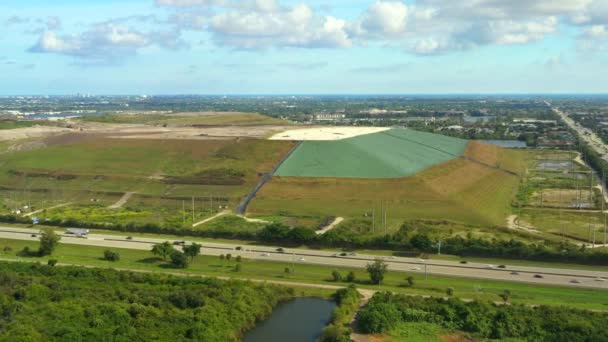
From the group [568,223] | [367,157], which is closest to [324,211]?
[367,157]

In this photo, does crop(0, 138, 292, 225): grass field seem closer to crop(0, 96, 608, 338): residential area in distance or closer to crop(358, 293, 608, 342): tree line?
crop(0, 96, 608, 338): residential area in distance

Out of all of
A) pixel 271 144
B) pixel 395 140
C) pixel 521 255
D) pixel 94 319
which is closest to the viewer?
pixel 94 319

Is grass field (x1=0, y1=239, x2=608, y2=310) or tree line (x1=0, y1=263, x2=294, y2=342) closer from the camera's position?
tree line (x1=0, y1=263, x2=294, y2=342)

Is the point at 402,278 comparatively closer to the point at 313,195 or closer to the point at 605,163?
the point at 313,195

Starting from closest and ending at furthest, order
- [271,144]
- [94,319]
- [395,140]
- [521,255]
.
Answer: [94,319], [521,255], [271,144], [395,140]

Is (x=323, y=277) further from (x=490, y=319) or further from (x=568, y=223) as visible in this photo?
(x=568, y=223)

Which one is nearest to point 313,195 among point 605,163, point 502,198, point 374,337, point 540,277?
point 502,198

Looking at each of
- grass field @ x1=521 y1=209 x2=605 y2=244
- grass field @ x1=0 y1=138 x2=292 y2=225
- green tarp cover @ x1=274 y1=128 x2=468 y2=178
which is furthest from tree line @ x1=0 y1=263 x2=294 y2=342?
green tarp cover @ x1=274 y1=128 x2=468 y2=178
